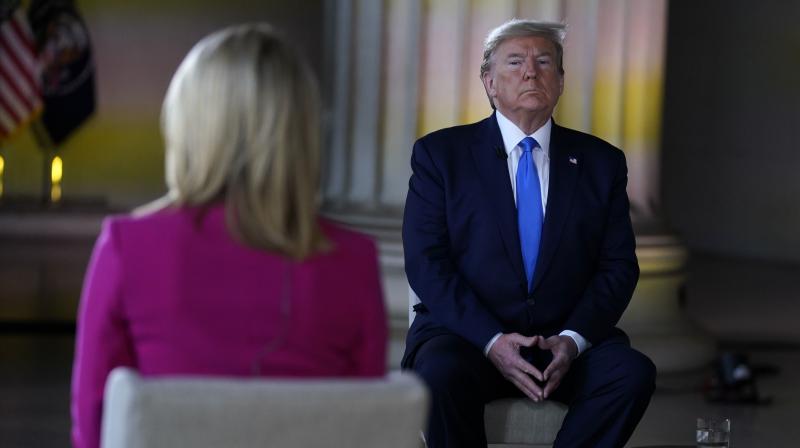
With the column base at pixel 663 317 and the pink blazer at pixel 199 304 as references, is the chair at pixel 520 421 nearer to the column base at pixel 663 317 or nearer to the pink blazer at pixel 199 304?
the pink blazer at pixel 199 304

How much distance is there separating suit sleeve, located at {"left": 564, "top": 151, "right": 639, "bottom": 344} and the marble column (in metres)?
2.26

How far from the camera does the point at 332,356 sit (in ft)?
7.55

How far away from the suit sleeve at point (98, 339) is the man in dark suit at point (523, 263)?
166cm

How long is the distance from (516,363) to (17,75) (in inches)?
280

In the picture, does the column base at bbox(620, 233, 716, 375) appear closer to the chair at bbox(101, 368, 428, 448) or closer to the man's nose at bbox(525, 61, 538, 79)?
the man's nose at bbox(525, 61, 538, 79)

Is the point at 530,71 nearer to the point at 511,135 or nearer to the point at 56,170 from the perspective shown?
the point at 511,135

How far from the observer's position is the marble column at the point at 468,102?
21.6 feet

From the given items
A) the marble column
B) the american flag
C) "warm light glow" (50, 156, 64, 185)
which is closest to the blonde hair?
the marble column

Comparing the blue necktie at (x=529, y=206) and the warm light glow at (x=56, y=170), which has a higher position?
the blue necktie at (x=529, y=206)

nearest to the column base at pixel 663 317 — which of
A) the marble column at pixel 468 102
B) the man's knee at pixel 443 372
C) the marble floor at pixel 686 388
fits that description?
the marble column at pixel 468 102

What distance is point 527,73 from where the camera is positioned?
4.21 metres

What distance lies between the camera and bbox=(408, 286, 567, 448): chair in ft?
12.7

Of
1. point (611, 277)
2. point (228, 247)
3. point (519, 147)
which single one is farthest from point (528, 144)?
point (228, 247)

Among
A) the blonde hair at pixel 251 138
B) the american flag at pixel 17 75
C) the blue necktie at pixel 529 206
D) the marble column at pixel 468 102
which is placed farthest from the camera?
the american flag at pixel 17 75
